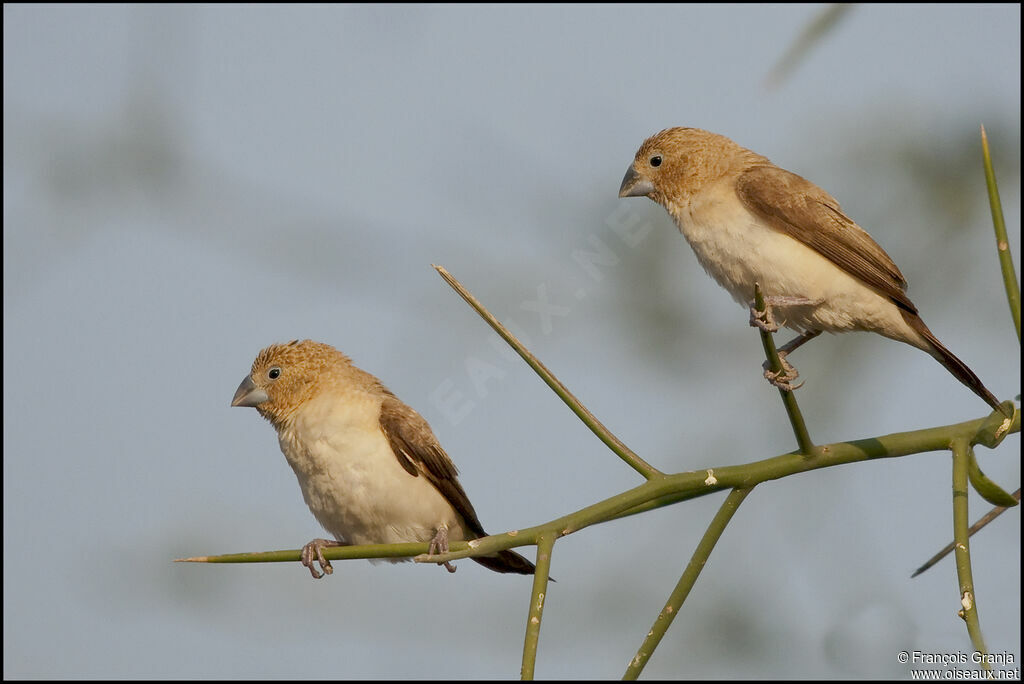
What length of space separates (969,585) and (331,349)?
13.0 ft

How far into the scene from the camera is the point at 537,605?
7.16 feet

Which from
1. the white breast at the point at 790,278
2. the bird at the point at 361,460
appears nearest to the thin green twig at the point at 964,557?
the white breast at the point at 790,278

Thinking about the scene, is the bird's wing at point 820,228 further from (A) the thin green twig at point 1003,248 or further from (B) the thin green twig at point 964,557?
(A) the thin green twig at point 1003,248

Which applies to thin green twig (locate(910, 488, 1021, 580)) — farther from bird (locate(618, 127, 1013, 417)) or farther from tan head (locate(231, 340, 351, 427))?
tan head (locate(231, 340, 351, 427))

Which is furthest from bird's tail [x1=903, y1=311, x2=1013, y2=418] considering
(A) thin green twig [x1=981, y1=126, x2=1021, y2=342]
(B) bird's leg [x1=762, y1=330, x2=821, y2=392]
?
(A) thin green twig [x1=981, y1=126, x2=1021, y2=342]

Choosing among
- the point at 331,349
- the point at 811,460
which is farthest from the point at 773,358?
the point at 331,349

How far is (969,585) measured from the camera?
2135mm

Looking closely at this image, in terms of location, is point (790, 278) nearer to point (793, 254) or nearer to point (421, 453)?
point (793, 254)

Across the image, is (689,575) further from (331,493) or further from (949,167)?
(949,167)

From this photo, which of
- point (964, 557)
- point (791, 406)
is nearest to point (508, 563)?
point (791, 406)

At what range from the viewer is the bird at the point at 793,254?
486cm

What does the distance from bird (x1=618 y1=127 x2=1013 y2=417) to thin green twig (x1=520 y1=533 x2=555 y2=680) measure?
260cm

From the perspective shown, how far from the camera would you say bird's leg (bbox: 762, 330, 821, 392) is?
2.55m

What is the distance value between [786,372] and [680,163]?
2.33 m
